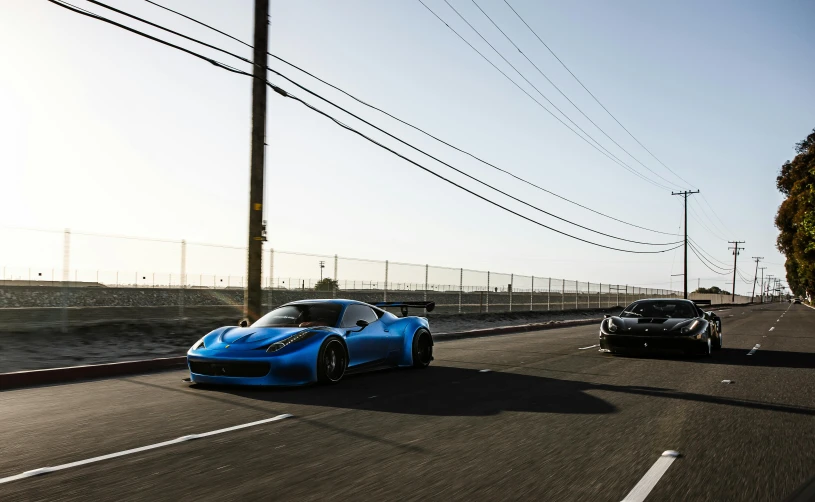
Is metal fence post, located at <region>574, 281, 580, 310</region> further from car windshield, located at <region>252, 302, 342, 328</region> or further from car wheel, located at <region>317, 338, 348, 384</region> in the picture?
car wheel, located at <region>317, 338, 348, 384</region>

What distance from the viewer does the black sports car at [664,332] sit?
13.3 meters

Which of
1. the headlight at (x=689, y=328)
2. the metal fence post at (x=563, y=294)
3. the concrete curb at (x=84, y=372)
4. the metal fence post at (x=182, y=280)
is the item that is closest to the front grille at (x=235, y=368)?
the concrete curb at (x=84, y=372)

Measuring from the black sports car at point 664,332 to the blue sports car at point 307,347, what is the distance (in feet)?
15.1

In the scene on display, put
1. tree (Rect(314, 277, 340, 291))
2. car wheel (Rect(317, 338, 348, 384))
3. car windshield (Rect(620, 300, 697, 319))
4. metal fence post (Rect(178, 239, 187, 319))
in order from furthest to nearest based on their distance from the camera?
tree (Rect(314, 277, 340, 291)) < metal fence post (Rect(178, 239, 187, 319)) < car windshield (Rect(620, 300, 697, 319)) < car wheel (Rect(317, 338, 348, 384))

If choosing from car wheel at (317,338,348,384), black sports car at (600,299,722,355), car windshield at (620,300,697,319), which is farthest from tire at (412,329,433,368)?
car windshield at (620,300,697,319)

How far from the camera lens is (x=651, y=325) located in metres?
13.7

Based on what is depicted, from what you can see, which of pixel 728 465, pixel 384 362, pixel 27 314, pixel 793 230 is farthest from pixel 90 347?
pixel 793 230

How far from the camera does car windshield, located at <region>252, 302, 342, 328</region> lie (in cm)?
988

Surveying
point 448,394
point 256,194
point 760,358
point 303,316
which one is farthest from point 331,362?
point 760,358

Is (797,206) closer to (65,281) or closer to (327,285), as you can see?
(327,285)

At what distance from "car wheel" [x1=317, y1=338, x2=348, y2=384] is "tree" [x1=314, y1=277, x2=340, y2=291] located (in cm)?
1320

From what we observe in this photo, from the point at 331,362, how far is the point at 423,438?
11.8ft

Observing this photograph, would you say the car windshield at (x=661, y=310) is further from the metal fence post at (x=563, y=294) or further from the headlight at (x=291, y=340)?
the metal fence post at (x=563, y=294)

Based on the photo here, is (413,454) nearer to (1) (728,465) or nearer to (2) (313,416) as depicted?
(2) (313,416)
